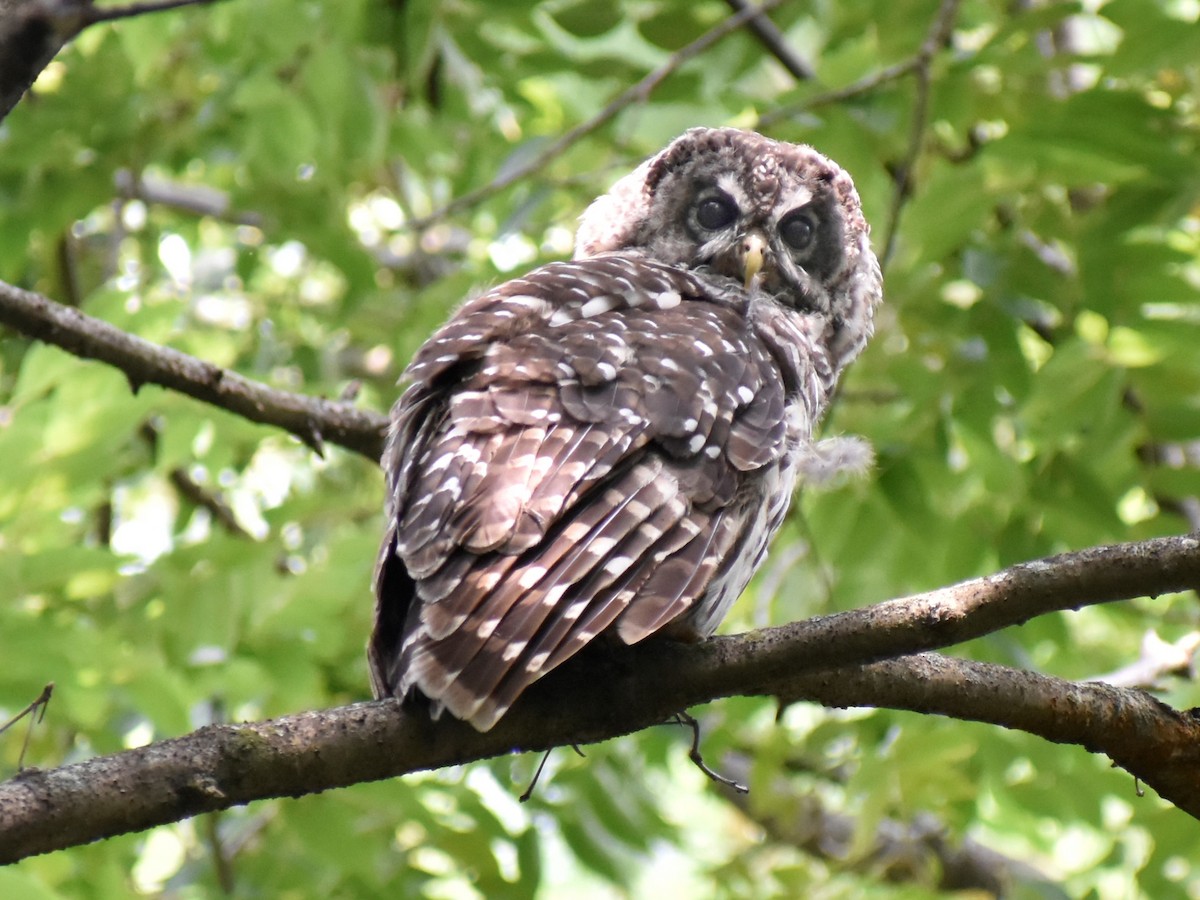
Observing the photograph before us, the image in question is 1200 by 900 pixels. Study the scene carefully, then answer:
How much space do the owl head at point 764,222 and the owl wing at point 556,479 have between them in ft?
2.47

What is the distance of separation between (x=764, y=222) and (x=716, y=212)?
14 centimetres

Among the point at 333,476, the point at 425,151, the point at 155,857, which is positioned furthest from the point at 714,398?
the point at 155,857

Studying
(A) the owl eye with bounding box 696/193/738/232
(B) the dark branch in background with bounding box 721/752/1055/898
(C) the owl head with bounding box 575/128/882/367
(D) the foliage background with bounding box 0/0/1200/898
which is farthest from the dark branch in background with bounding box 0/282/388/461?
(B) the dark branch in background with bounding box 721/752/1055/898

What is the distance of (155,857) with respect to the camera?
5441 millimetres

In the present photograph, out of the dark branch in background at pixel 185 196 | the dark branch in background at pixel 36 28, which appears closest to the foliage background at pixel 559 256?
the dark branch in background at pixel 185 196

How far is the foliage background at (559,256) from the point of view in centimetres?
358

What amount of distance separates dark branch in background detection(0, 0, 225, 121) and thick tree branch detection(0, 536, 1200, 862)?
0.84 m

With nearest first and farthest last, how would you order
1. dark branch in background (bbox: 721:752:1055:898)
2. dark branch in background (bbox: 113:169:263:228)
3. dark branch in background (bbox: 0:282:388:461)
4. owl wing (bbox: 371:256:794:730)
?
owl wing (bbox: 371:256:794:730) → dark branch in background (bbox: 0:282:388:461) → dark branch in background (bbox: 721:752:1055:898) → dark branch in background (bbox: 113:169:263:228)

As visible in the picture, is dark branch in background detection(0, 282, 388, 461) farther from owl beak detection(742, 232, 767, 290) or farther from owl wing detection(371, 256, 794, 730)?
owl beak detection(742, 232, 767, 290)

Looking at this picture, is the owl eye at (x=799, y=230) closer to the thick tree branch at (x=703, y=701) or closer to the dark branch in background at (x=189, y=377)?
the dark branch in background at (x=189, y=377)

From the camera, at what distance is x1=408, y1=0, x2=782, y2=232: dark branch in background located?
12.2ft

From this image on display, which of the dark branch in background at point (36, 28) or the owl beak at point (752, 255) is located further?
the owl beak at point (752, 255)

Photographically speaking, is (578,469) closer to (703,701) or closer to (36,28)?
(703,701)

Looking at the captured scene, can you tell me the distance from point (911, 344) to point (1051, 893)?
1.57m
